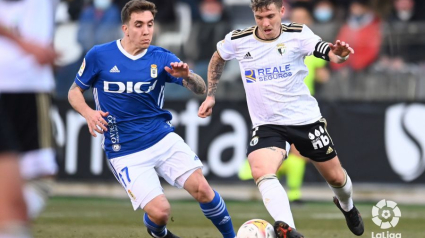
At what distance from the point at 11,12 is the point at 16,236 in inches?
69.0

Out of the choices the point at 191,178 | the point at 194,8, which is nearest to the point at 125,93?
the point at 191,178

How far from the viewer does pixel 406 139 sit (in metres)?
13.3

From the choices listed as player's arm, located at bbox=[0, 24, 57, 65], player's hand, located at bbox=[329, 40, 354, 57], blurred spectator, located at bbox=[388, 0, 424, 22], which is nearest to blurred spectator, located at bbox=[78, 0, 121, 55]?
blurred spectator, located at bbox=[388, 0, 424, 22]

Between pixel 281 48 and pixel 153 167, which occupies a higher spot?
pixel 281 48

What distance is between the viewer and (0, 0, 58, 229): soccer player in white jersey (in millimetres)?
5305

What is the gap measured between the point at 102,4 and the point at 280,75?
808 cm

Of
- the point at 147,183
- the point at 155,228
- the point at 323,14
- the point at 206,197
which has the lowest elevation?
the point at 155,228

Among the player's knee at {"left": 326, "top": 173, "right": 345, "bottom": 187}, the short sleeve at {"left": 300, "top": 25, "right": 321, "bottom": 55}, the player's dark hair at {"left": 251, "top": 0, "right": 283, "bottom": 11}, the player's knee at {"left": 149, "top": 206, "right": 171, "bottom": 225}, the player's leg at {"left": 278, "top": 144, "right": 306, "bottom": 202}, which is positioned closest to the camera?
the player's dark hair at {"left": 251, "top": 0, "right": 283, "bottom": 11}

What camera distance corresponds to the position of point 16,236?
14.3ft

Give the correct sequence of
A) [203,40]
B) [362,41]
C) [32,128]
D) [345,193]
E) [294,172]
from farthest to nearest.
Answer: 1. [203,40]
2. [362,41]
3. [294,172]
4. [345,193]
5. [32,128]

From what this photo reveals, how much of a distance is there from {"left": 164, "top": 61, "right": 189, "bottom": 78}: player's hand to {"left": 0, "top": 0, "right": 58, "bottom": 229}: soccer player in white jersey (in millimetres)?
2095

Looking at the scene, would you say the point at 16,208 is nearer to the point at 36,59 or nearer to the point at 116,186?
the point at 36,59

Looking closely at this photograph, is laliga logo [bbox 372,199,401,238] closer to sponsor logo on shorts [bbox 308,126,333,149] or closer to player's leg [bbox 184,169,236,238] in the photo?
sponsor logo on shorts [bbox 308,126,333,149]

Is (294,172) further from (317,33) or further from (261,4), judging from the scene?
(261,4)
